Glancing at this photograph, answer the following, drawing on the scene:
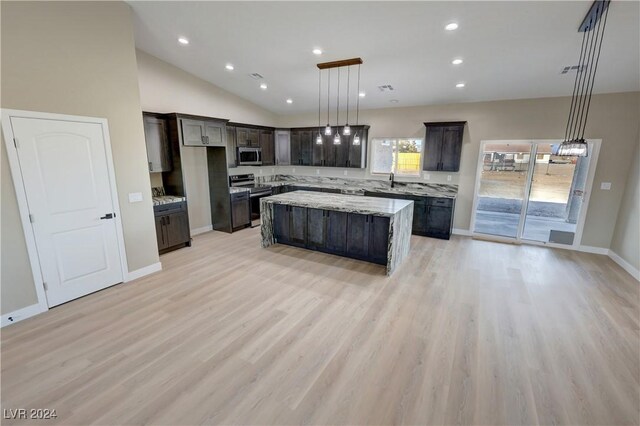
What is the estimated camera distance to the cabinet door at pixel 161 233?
182 inches

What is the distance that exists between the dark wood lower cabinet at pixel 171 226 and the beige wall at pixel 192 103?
0.83 m

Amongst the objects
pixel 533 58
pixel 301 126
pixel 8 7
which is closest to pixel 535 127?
pixel 533 58

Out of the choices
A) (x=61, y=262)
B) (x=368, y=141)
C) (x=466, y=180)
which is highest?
(x=368, y=141)

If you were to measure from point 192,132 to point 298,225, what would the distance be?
8.70ft

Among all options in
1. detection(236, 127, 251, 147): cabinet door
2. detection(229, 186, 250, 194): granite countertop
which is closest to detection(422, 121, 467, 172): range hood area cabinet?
detection(236, 127, 251, 147): cabinet door

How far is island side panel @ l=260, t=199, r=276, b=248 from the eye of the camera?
5.05 metres

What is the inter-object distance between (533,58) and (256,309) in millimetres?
4921

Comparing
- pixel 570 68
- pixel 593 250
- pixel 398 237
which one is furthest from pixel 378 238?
pixel 593 250

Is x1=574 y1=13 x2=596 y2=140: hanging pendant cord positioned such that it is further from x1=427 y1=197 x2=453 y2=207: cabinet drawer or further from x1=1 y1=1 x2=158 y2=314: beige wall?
x1=1 y1=1 x2=158 y2=314: beige wall

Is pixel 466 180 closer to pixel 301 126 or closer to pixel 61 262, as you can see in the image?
pixel 301 126

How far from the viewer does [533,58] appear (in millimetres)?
3729

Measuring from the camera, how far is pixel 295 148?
7.52 metres

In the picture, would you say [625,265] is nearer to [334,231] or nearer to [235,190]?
[334,231]

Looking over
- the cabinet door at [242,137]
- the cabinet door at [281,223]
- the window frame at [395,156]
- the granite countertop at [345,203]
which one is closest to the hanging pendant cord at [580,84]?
the window frame at [395,156]
